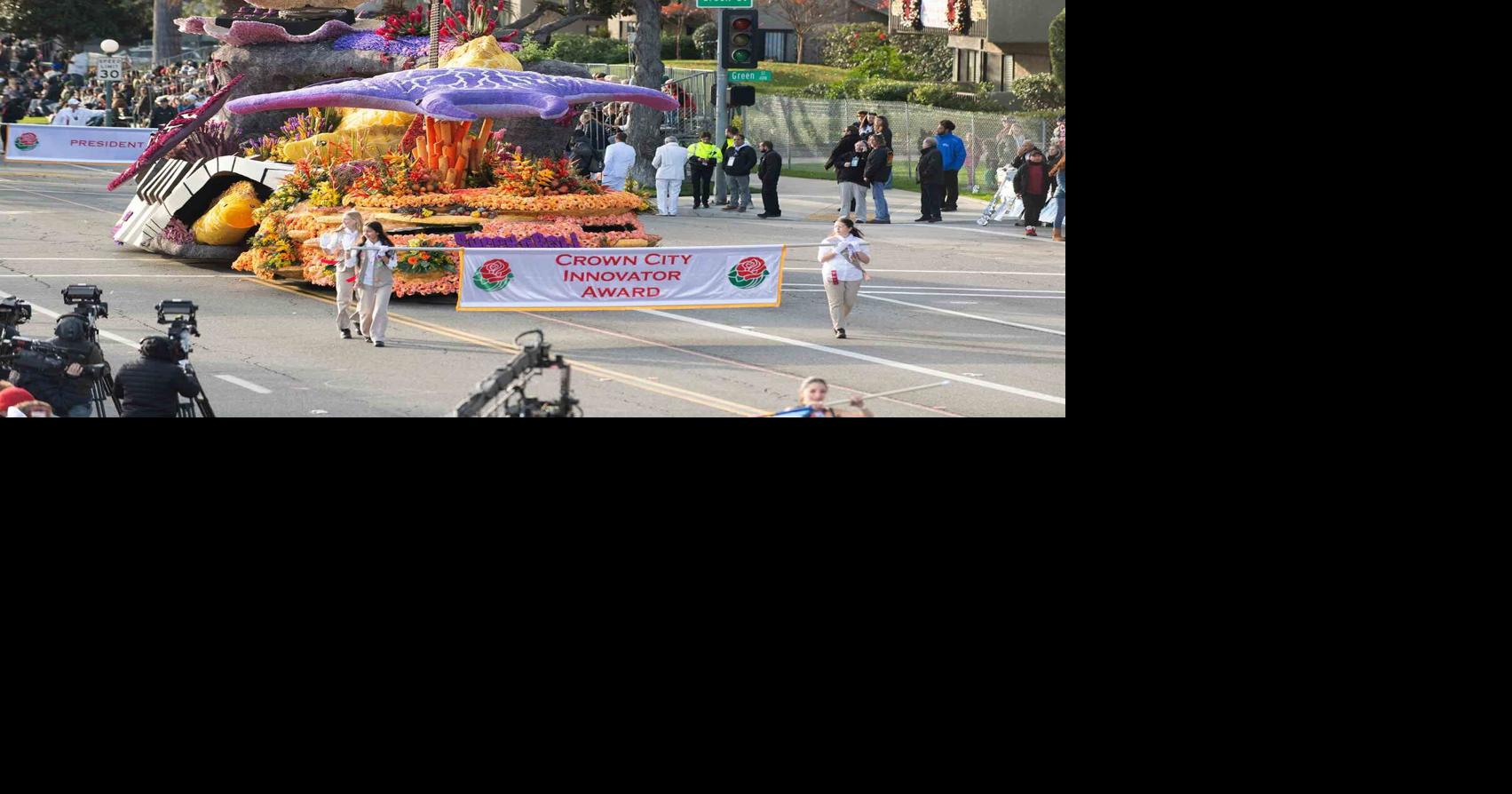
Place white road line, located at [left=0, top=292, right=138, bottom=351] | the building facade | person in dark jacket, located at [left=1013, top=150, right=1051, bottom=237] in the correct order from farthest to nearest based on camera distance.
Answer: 1. the building facade
2. person in dark jacket, located at [left=1013, top=150, right=1051, bottom=237]
3. white road line, located at [left=0, top=292, right=138, bottom=351]

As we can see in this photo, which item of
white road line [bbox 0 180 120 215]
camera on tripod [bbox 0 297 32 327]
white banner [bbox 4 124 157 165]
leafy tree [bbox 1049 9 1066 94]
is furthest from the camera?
leafy tree [bbox 1049 9 1066 94]

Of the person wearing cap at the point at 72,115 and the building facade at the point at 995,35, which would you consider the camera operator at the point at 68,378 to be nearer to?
the person wearing cap at the point at 72,115

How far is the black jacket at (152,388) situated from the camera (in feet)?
43.3

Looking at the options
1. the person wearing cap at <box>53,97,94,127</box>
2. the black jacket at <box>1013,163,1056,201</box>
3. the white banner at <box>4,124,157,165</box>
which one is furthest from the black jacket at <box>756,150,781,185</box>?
the person wearing cap at <box>53,97,94,127</box>

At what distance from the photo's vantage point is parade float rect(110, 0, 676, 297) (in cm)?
2139

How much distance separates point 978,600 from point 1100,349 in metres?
3.16

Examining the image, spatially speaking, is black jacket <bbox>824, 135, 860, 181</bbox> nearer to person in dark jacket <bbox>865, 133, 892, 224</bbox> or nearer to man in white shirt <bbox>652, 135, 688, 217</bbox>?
person in dark jacket <bbox>865, 133, 892, 224</bbox>

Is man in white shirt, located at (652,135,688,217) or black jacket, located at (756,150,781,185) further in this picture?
black jacket, located at (756,150,781,185)

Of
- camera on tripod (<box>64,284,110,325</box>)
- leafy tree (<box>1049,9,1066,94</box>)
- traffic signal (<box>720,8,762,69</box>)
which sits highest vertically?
leafy tree (<box>1049,9,1066,94</box>)

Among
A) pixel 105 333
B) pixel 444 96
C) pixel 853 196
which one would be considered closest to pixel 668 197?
pixel 853 196

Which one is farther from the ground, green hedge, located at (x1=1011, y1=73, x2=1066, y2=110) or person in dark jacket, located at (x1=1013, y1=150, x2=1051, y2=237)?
green hedge, located at (x1=1011, y1=73, x2=1066, y2=110)

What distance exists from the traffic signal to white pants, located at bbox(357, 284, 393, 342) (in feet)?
49.5

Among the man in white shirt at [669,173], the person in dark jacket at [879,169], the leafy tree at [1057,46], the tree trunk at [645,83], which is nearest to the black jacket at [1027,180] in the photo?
the person in dark jacket at [879,169]

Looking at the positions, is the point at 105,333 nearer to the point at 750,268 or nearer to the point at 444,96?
the point at 444,96
